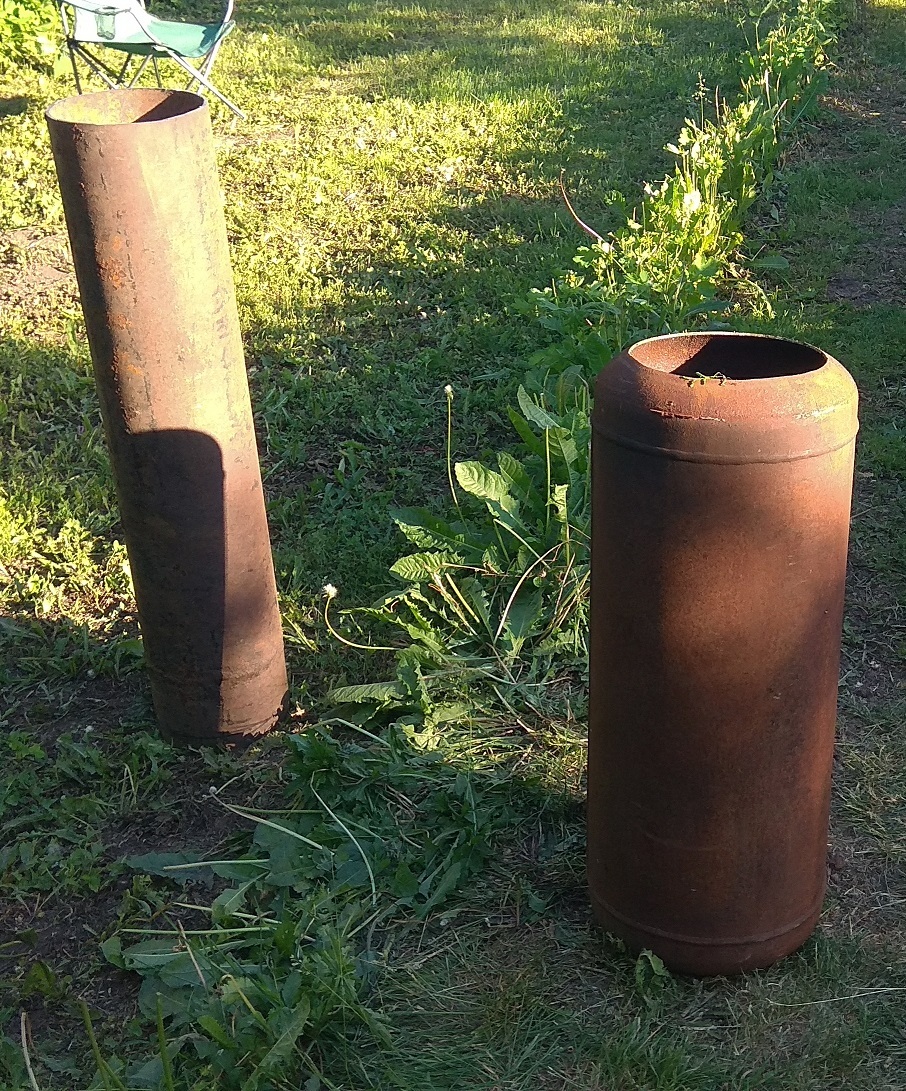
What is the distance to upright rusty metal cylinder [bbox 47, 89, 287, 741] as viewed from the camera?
9.15 ft

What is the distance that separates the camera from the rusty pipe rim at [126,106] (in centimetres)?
298

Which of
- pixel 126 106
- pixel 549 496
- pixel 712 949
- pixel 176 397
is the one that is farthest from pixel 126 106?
pixel 712 949

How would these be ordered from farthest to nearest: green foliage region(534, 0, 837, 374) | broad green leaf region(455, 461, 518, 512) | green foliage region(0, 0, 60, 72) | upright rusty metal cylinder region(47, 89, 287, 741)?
green foliage region(0, 0, 60, 72) → green foliage region(534, 0, 837, 374) → broad green leaf region(455, 461, 518, 512) → upright rusty metal cylinder region(47, 89, 287, 741)

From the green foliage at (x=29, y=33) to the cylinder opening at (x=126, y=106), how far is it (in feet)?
18.6

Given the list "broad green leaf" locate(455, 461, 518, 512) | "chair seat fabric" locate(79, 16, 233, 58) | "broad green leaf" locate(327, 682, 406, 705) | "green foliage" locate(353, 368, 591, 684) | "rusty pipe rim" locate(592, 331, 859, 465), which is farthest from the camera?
"chair seat fabric" locate(79, 16, 233, 58)

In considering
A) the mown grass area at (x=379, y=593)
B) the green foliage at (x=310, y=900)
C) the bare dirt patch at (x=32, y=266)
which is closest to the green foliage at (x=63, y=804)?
the mown grass area at (x=379, y=593)

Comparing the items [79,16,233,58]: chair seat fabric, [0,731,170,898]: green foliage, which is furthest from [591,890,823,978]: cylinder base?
[79,16,233,58]: chair seat fabric

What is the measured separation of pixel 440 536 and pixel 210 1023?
1.87 m

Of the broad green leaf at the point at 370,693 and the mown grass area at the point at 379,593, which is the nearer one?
the mown grass area at the point at 379,593

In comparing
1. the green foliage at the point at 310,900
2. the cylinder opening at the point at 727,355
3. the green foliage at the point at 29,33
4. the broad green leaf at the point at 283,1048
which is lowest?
the green foliage at the point at 310,900

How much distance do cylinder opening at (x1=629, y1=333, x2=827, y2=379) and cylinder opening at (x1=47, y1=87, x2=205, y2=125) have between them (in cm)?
134

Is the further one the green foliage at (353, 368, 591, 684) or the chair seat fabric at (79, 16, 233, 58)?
the chair seat fabric at (79, 16, 233, 58)

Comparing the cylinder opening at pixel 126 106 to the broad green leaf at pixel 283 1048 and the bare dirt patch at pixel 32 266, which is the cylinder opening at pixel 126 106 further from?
the bare dirt patch at pixel 32 266

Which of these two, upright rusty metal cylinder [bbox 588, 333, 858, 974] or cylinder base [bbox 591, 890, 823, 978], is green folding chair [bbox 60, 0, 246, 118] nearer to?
upright rusty metal cylinder [bbox 588, 333, 858, 974]
